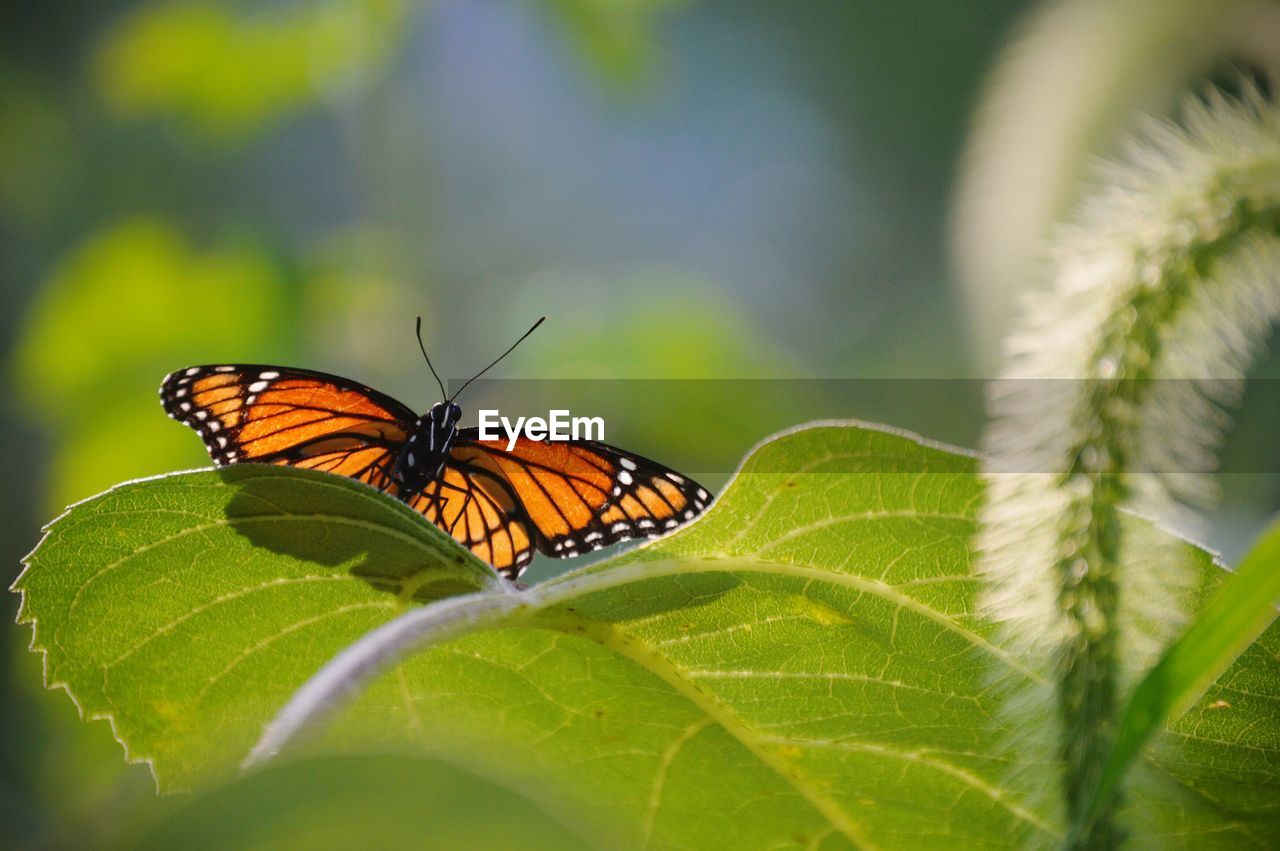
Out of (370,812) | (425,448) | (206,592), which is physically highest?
(425,448)

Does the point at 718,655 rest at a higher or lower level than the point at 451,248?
lower

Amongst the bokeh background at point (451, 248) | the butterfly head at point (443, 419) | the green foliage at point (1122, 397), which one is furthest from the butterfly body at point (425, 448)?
the green foliage at point (1122, 397)

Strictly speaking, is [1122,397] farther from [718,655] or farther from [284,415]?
[284,415]

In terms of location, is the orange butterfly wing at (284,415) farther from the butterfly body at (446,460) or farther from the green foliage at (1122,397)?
the green foliage at (1122,397)

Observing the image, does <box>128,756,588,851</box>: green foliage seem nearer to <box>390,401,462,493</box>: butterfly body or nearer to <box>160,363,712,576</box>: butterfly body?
<box>160,363,712,576</box>: butterfly body

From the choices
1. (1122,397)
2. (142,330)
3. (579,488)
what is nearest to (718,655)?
(1122,397)
